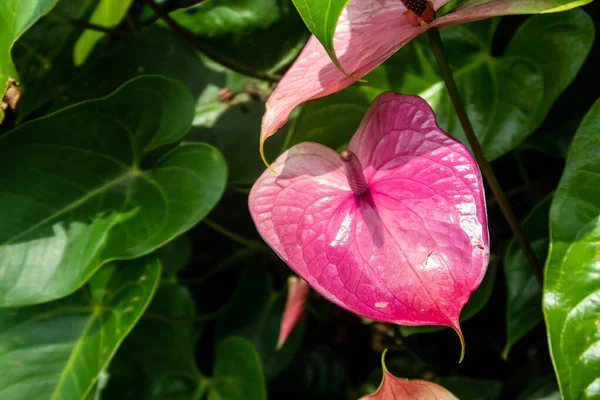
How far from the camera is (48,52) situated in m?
0.88

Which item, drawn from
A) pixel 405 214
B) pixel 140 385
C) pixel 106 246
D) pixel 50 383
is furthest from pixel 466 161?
pixel 140 385

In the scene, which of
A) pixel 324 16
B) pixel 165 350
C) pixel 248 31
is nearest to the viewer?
pixel 324 16

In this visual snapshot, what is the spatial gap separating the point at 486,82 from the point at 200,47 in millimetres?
395

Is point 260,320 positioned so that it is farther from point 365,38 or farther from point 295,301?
point 365,38

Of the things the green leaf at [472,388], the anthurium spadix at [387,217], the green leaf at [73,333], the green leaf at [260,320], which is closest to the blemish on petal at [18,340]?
the green leaf at [73,333]

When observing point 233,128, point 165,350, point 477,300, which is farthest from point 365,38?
point 165,350

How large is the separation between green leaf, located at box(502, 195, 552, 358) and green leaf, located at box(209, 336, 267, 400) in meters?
0.34

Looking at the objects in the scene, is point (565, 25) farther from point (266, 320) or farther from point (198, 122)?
point (266, 320)

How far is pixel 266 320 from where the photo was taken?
97cm

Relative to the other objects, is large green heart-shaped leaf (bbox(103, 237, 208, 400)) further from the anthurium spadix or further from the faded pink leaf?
the anthurium spadix

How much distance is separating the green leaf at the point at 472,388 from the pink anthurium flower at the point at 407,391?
24 cm

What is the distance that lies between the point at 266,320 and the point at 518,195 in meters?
0.45

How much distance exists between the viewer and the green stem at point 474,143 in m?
0.53

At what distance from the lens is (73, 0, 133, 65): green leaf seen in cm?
84
